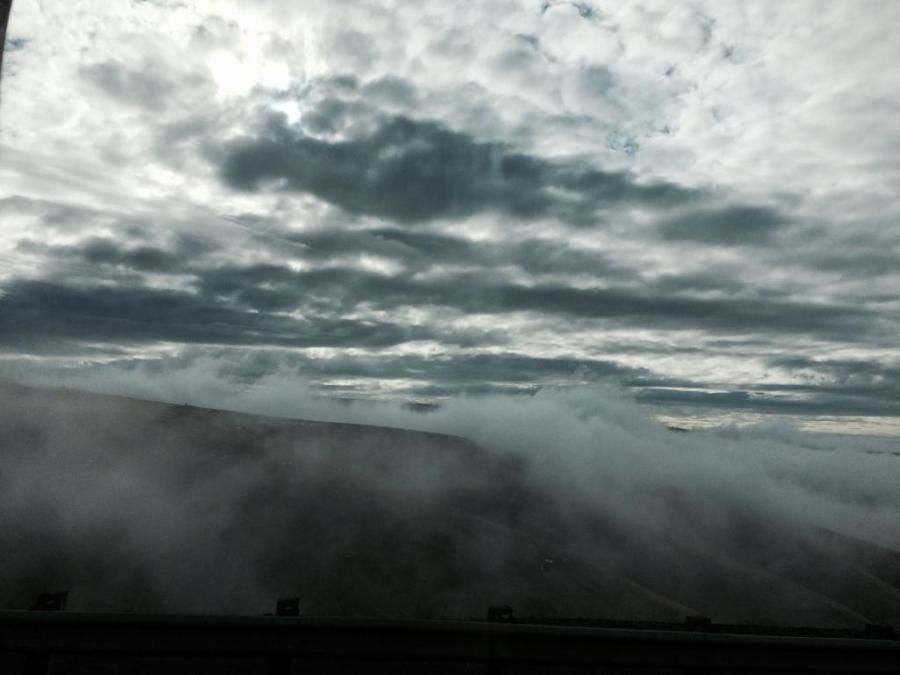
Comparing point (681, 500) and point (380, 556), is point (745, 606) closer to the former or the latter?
point (380, 556)

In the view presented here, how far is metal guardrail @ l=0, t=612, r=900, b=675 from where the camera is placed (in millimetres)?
6074

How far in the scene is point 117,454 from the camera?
198 ft

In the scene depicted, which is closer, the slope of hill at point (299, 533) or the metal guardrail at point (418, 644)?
the metal guardrail at point (418, 644)

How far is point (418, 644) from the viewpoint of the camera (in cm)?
630

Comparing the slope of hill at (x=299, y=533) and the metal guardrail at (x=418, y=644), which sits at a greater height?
the metal guardrail at (x=418, y=644)

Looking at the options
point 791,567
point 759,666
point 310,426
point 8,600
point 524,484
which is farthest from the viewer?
point 791,567

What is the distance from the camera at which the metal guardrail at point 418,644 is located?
19.9 feet

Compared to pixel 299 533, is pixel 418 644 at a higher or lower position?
higher

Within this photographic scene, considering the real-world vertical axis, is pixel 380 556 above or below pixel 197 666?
below

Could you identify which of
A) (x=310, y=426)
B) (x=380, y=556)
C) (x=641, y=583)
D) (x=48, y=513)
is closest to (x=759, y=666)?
(x=48, y=513)

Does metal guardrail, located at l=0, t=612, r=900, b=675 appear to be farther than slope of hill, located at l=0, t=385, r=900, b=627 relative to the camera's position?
No

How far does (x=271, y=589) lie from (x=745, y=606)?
65912 mm

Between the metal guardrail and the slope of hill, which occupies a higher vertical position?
the metal guardrail

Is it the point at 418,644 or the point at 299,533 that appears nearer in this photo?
the point at 418,644
